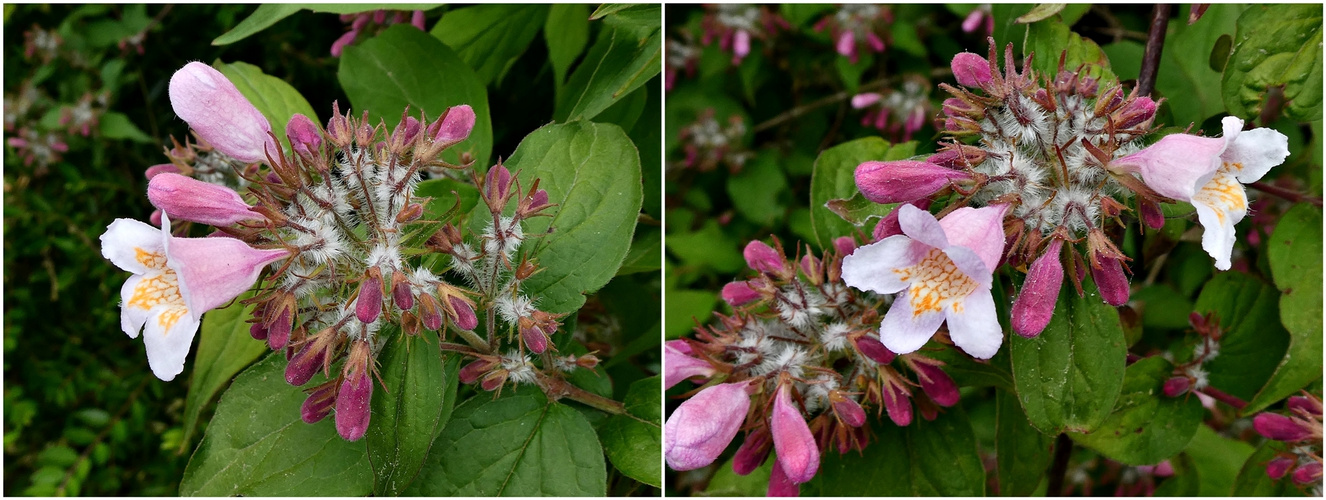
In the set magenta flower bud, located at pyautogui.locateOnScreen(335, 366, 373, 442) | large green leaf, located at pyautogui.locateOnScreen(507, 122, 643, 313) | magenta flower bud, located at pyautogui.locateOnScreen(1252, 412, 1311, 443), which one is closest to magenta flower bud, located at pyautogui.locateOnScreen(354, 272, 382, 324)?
magenta flower bud, located at pyautogui.locateOnScreen(335, 366, 373, 442)

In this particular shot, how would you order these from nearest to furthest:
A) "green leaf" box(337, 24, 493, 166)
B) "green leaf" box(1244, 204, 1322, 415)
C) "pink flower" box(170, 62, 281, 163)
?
"pink flower" box(170, 62, 281, 163) < "green leaf" box(1244, 204, 1322, 415) < "green leaf" box(337, 24, 493, 166)

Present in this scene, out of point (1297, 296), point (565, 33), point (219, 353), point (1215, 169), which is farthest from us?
point (565, 33)

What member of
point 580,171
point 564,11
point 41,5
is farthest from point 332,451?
point 41,5

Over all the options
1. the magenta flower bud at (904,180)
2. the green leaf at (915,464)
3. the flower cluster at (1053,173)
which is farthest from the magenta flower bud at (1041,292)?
the green leaf at (915,464)

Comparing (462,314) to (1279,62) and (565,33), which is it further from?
(1279,62)

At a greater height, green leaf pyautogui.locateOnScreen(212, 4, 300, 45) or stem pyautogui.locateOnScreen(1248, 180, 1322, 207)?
green leaf pyautogui.locateOnScreen(212, 4, 300, 45)

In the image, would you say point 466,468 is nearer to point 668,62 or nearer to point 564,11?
point 564,11

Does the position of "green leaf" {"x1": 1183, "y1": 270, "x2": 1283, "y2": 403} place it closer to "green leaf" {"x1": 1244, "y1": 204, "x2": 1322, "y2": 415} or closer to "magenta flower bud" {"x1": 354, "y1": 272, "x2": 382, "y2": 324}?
"green leaf" {"x1": 1244, "y1": 204, "x2": 1322, "y2": 415}

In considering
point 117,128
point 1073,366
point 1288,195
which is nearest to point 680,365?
point 1073,366
